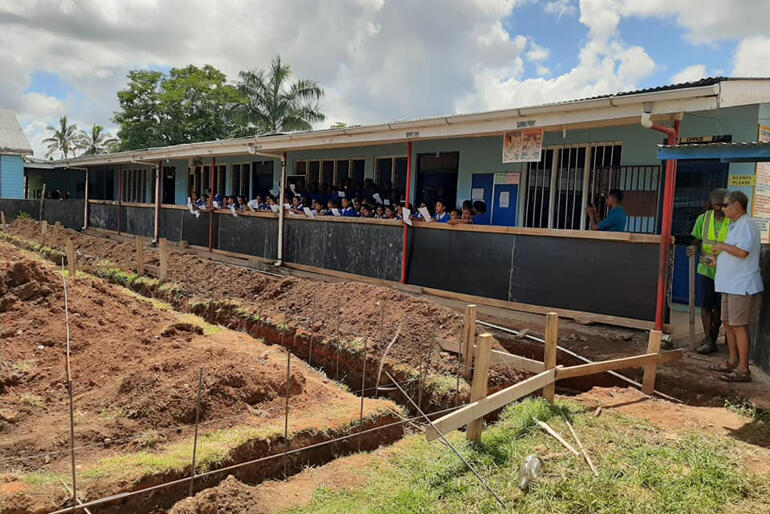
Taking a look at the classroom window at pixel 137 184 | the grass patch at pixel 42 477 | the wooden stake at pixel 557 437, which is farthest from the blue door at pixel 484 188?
the classroom window at pixel 137 184

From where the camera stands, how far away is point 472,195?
1149 cm

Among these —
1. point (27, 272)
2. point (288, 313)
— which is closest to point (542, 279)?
point (288, 313)

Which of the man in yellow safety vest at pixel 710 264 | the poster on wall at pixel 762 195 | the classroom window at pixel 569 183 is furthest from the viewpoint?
the classroom window at pixel 569 183

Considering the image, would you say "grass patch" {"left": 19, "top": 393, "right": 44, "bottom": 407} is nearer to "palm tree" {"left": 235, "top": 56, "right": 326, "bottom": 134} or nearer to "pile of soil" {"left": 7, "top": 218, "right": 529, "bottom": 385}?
"pile of soil" {"left": 7, "top": 218, "right": 529, "bottom": 385}

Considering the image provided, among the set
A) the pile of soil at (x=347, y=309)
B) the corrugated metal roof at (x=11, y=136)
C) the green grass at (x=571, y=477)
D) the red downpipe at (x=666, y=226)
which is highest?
the corrugated metal roof at (x=11, y=136)

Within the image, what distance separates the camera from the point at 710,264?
6.61 meters

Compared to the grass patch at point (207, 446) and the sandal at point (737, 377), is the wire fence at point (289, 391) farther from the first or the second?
the sandal at point (737, 377)

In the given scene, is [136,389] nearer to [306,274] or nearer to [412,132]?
[412,132]

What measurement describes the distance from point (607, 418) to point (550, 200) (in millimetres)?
5853

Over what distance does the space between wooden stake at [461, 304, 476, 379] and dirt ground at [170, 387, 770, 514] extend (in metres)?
1.33

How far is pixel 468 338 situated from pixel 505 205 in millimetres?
5041

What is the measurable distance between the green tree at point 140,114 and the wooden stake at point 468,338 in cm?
3104

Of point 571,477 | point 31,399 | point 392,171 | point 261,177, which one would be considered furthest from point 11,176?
point 571,477

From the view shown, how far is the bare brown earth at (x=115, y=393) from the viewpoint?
171 inches
